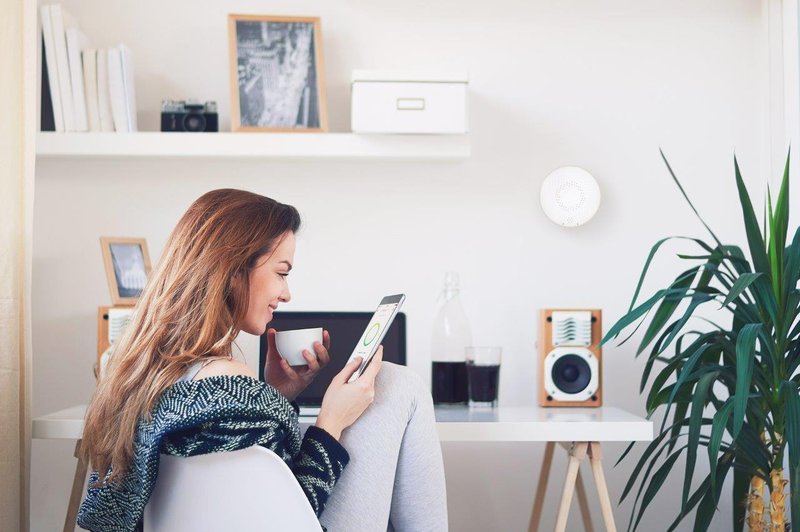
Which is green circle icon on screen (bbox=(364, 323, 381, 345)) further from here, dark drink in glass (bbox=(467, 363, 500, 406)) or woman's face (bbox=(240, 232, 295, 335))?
dark drink in glass (bbox=(467, 363, 500, 406))

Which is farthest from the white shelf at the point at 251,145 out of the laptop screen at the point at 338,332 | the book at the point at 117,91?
the laptop screen at the point at 338,332

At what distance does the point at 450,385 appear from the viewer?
2.34 m

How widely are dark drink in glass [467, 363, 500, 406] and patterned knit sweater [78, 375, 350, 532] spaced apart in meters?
0.97

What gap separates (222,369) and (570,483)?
1.04 meters

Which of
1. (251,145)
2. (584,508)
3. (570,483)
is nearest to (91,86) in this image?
(251,145)

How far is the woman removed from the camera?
1212 millimetres

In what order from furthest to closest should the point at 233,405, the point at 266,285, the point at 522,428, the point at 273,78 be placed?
the point at 273,78, the point at 522,428, the point at 266,285, the point at 233,405

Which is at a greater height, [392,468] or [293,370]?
[293,370]

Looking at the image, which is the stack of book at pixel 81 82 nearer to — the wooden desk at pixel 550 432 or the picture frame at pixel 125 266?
the picture frame at pixel 125 266

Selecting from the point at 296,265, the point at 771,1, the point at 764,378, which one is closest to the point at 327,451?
the point at 764,378

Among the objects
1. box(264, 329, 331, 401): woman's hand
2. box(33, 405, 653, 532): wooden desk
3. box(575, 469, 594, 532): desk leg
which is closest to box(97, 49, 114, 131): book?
box(33, 405, 653, 532): wooden desk

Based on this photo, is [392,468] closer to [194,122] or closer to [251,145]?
[251,145]

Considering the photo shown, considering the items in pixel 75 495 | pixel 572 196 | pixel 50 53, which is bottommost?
pixel 75 495

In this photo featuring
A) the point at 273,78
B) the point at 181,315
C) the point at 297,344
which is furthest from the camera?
the point at 273,78
